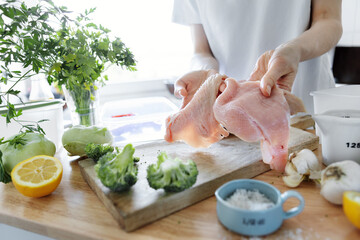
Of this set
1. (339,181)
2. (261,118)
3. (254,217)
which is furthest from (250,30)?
(254,217)

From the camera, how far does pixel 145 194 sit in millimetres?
748

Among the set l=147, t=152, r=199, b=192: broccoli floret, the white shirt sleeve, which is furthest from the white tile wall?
l=147, t=152, r=199, b=192: broccoli floret

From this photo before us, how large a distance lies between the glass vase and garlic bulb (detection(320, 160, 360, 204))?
3.06ft

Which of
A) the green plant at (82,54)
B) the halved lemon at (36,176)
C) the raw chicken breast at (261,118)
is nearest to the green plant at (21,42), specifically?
the green plant at (82,54)

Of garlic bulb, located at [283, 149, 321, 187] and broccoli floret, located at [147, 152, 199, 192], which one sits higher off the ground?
broccoli floret, located at [147, 152, 199, 192]

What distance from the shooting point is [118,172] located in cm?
75

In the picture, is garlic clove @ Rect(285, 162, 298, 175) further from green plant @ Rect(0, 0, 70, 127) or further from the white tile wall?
the white tile wall

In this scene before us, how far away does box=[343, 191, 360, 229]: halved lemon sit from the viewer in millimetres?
611

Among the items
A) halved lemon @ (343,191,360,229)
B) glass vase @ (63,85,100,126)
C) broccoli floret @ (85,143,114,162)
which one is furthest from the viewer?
glass vase @ (63,85,100,126)

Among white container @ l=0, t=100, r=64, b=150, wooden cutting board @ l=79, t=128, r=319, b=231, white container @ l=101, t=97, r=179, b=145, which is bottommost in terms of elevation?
white container @ l=101, t=97, r=179, b=145

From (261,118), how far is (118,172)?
1.45ft

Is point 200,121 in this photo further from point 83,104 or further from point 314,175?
point 83,104

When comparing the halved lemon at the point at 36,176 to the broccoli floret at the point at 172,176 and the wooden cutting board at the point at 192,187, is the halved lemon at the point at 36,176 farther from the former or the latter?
the broccoli floret at the point at 172,176

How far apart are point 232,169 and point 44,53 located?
2.31 ft
